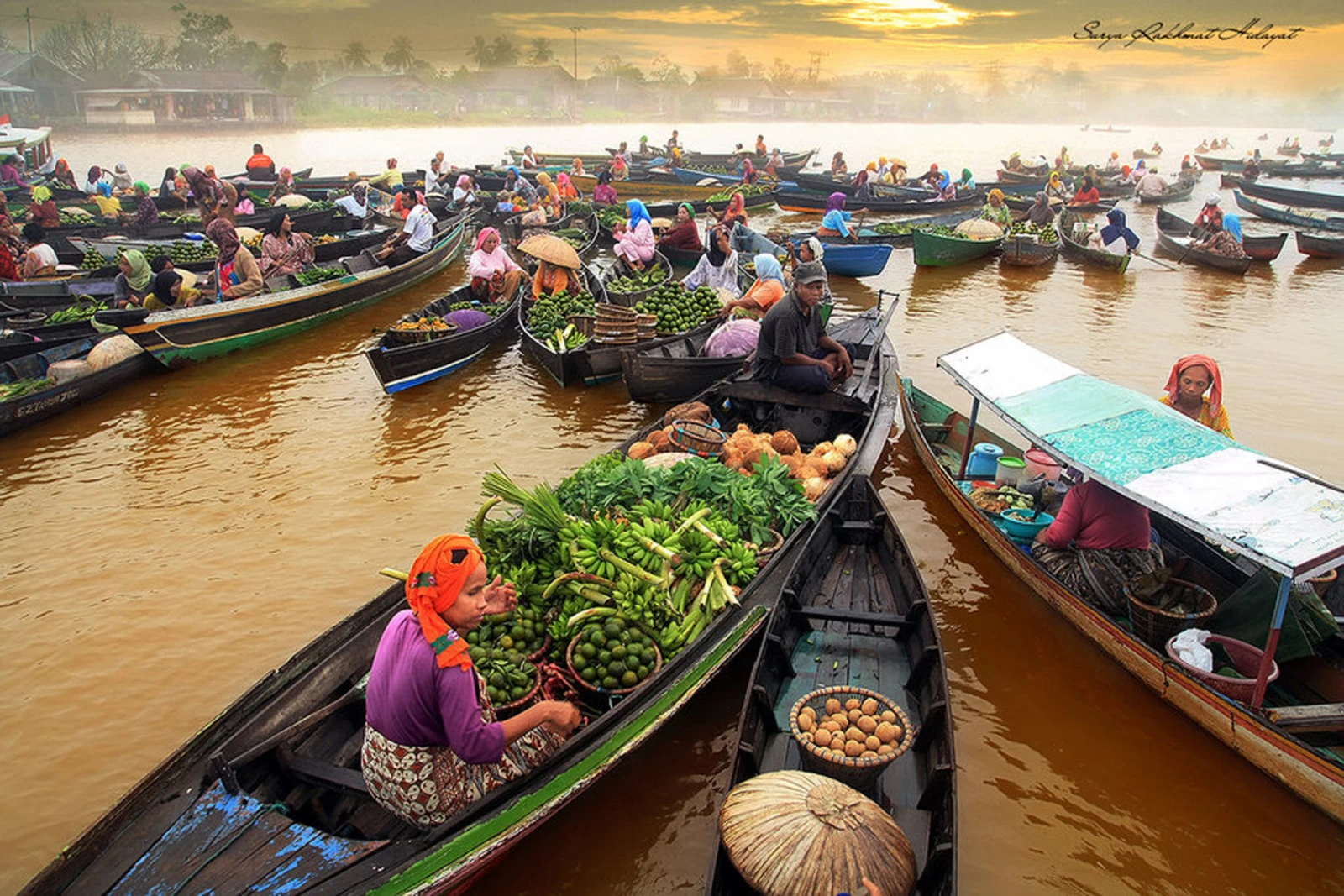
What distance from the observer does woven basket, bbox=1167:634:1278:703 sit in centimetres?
471

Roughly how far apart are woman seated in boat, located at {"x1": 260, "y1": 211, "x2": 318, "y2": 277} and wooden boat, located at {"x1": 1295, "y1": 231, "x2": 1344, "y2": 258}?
25.6m

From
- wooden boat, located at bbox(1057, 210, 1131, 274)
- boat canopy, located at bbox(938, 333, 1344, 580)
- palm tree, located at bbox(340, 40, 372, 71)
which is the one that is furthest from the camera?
palm tree, located at bbox(340, 40, 372, 71)

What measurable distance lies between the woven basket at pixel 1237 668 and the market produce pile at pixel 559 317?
807cm

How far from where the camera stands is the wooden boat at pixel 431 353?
10.3m

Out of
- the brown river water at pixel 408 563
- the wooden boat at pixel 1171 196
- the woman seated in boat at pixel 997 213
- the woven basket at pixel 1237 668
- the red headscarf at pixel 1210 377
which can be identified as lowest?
the brown river water at pixel 408 563

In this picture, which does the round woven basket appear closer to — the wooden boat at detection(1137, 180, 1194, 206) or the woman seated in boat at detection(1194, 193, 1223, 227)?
the woman seated in boat at detection(1194, 193, 1223, 227)

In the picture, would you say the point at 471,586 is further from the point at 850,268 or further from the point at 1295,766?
the point at 850,268

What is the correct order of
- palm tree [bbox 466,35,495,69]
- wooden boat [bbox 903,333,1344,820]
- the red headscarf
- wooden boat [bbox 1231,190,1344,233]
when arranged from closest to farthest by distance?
wooden boat [bbox 903,333,1344,820] < the red headscarf < wooden boat [bbox 1231,190,1344,233] < palm tree [bbox 466,35,495,69]

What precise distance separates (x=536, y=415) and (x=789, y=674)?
6542 millimetres

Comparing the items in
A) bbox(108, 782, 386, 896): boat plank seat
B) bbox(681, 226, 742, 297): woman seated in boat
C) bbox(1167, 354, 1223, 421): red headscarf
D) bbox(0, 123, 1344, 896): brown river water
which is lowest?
bbox(0, 123, 1344, 896): brown river water

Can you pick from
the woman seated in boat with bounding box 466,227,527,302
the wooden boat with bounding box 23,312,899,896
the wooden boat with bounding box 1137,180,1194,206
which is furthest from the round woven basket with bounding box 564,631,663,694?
the wooden boat with bounding box 1137,180,1194,206

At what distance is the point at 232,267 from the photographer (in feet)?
40.7

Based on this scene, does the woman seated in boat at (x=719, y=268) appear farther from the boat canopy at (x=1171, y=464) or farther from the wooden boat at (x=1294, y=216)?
the wooden boat at (x=1294, y=216)

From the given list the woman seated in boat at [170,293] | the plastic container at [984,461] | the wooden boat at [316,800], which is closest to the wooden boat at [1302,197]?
the plastic container at [984,461]
